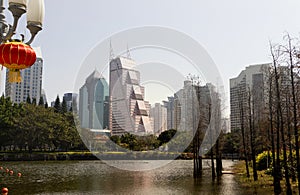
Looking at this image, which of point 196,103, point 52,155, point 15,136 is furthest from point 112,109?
point 15,136

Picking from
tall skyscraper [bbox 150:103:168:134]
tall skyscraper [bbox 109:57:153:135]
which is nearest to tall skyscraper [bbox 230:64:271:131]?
tall skyscraper [bbox 150:103:168:134]

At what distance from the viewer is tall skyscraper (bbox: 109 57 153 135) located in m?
13.0

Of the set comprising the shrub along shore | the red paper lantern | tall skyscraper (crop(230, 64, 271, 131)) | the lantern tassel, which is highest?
tall skyscraper (crop(230, 64, 271, 131))

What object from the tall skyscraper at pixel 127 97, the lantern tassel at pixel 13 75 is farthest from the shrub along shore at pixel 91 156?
the lantern tassel at pixel 13 75

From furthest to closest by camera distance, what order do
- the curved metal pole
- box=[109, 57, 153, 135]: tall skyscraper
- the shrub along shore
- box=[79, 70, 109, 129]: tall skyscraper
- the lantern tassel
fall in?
the shrub along shore < box=[79, 70, 109, 129]: tall skyscraper < box=[109, 57, 153, 135]: tall skyscraper < the lantern tassel < the curved metal pole

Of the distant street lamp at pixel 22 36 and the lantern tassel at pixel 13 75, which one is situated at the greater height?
the distant street lamp at pixel 22 36

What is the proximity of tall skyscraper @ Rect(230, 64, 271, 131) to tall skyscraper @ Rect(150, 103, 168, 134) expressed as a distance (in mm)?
3449

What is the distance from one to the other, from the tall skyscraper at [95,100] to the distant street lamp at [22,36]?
381 inches

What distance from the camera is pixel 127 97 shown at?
13328mm

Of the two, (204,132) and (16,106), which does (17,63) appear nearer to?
(204,132)

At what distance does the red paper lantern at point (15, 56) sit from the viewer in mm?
3436

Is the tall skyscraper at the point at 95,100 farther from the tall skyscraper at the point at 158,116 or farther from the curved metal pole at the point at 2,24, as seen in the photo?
the curved metal pole at the point at 2,24

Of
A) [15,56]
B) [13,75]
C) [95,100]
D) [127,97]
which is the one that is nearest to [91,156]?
[95,100]

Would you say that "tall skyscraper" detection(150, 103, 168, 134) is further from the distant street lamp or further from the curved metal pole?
the curved metal pole
